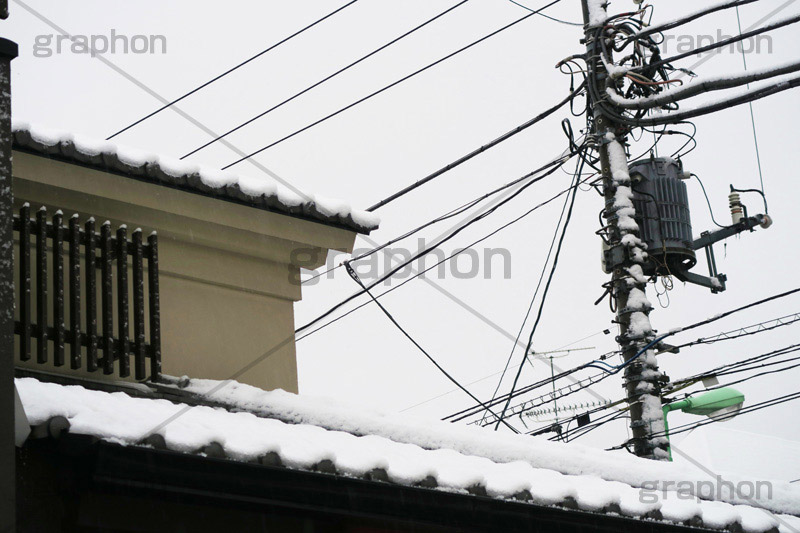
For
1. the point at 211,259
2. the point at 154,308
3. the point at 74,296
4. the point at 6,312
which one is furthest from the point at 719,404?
the point at 6,312

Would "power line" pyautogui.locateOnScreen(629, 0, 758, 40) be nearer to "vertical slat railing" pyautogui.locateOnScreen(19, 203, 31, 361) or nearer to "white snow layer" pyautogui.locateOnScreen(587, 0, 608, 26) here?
"white snow layer" pyautogui.locateOnScreen(587, 0, 608, 26)

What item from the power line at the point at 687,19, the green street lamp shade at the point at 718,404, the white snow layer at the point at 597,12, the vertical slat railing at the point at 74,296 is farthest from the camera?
the green street lamp shade at the point at 718,404

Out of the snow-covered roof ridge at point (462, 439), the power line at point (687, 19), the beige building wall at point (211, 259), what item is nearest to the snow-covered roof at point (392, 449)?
the snow-covered roof ridge at point (462, 439)

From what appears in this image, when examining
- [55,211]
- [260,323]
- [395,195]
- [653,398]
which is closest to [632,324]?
[653,398]

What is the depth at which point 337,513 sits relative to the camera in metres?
5.72

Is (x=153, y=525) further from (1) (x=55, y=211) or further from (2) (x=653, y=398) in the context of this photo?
(2) (x=653, y=398)

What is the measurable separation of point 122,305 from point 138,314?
5.7 inches

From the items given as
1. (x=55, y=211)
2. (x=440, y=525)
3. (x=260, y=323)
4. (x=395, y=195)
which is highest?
(x=395, y=195)

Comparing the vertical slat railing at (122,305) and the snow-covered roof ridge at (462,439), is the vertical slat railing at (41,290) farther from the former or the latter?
the snow-covered roof ridge at (462,439)

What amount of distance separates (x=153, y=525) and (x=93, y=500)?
0.44 metres

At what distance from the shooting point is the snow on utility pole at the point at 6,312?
436 cm

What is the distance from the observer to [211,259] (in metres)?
8.77

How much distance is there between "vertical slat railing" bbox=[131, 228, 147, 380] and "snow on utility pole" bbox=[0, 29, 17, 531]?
8.30 feet

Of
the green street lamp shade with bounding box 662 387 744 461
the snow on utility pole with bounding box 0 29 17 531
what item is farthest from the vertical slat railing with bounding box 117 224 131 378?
the green street lamp shade with bounding box 662 387 744 461
